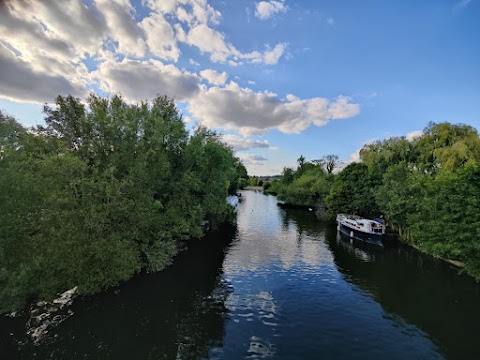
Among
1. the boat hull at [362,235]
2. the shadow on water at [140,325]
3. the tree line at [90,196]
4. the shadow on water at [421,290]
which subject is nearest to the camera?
the shadow on water at [140,325]

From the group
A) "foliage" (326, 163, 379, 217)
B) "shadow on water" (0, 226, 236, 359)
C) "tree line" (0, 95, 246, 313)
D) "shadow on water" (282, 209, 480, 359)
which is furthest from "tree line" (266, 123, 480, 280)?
"tree line" (0, 95, 246, 313)

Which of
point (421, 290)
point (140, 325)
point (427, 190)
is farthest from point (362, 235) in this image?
point (140, 325)

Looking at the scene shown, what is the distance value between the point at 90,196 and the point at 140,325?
37.6 feet

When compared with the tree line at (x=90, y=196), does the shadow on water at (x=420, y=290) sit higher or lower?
lower

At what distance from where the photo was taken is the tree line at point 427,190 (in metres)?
30.6

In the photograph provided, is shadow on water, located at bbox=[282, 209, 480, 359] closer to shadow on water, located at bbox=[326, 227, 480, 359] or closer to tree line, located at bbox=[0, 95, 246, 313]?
shadow on water, located at bbox=[326, 227, 480, 359]

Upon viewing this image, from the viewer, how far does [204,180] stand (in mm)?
45219

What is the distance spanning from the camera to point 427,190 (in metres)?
42.4

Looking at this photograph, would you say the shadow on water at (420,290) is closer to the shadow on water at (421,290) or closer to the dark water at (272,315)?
the shadow on water at (421,290)

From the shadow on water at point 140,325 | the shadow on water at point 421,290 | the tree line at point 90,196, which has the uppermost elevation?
the tree line at point 90,196

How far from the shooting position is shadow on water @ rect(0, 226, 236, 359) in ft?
61.1

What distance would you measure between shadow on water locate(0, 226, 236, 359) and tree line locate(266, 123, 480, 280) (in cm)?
2567

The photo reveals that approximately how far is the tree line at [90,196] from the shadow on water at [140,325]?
75.2 inches

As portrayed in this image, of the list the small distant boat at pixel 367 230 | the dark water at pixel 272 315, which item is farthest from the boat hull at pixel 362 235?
the dark water at pixel 272 315
